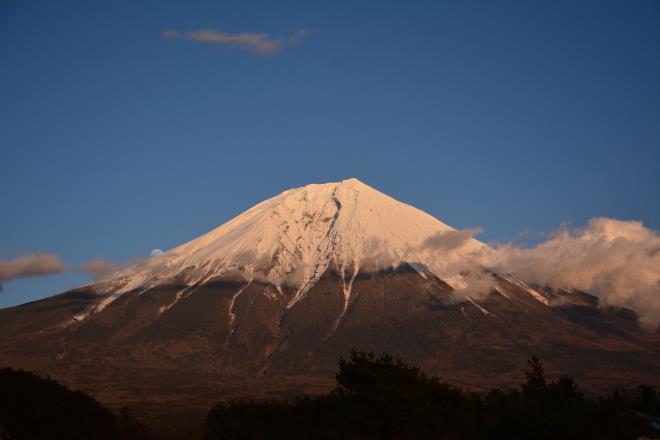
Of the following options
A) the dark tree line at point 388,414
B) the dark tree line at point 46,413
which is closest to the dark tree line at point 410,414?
the dark tree line at point 388,414

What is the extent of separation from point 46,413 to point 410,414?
65.7 ft

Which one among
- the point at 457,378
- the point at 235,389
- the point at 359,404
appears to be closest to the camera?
the point at 359,404

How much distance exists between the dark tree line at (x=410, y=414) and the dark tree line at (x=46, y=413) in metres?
7.24

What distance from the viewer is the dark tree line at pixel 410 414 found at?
136ft

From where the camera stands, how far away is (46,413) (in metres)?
32.4

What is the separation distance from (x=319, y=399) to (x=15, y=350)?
167 meters

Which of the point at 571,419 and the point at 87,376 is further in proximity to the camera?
the point at 87,376

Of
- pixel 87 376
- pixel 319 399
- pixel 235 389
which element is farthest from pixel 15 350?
pixel 319 399

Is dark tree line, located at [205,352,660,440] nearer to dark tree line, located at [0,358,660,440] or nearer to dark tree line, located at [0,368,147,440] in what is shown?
dark tree line, located at [0,358,660,440]

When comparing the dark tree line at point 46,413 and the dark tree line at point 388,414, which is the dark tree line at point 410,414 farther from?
the dark tree line at point 46,413

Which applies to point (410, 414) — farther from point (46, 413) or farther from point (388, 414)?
point (46, 413)

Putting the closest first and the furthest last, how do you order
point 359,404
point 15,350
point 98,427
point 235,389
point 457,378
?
point 98,427 < point 359,404 < point 235,389 < point 457,378 < point 15,350

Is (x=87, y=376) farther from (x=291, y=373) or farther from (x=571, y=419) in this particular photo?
(x=571, y=419)

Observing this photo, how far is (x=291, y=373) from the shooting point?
194m
